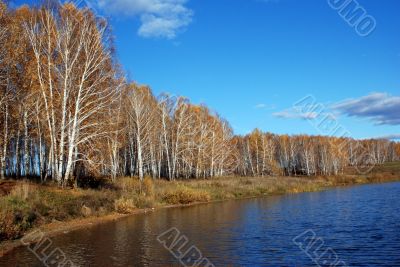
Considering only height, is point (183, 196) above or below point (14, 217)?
above

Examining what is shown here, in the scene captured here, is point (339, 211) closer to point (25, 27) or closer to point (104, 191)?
point (104, 191)

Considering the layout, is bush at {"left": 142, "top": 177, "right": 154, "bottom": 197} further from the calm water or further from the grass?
the calm water

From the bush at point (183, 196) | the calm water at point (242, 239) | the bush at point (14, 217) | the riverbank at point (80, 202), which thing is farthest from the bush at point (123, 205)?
the bush at point (183, 196)

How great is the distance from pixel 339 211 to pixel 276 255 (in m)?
16.6

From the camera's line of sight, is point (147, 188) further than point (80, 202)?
Yes

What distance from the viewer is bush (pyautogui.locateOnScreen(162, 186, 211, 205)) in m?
41.4

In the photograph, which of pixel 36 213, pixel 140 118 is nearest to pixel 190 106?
pixel 140 118

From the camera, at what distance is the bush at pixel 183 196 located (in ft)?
136

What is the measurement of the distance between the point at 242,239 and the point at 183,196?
879 inches

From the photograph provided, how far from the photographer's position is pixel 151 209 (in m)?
36.3

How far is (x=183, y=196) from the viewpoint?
42188 mm

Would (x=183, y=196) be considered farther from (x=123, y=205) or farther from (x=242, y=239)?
(x=242, y=239)

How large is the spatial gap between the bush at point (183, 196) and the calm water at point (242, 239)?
33.5 ft

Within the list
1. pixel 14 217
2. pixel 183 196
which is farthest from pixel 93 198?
pixel 183 196
